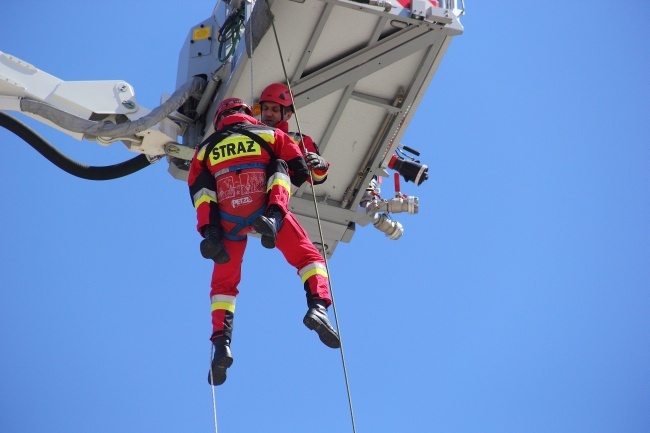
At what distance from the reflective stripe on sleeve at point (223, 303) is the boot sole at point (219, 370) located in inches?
17.6

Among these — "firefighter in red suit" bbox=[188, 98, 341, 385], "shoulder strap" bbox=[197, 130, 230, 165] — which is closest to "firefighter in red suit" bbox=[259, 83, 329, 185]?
"firefighter in red suit" bbox=[188, 98, 341, 385]

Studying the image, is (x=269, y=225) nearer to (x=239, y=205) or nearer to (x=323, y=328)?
(x=239, y=205)

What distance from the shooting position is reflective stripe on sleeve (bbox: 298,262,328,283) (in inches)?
361

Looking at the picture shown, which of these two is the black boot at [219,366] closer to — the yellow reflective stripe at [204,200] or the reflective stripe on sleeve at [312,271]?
the reflective stripe on sleeve at [312,271]

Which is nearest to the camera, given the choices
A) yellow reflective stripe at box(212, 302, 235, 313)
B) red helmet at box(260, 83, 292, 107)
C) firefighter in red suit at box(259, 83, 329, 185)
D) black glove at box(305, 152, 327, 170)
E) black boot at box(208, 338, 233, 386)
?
black boot at box(208, 338, 233, 386)

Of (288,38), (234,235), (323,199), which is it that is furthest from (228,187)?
(323,199)

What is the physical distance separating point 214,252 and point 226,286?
0.53 m

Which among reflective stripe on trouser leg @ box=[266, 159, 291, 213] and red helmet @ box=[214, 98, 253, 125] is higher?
red helmet @ box=[214, 98, 253, 125]

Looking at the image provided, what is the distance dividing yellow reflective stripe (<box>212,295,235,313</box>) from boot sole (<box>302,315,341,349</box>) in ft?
2.94

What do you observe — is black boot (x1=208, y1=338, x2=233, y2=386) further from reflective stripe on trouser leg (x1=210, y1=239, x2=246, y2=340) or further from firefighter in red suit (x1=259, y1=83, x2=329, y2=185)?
firefighter in red suit (x1=259, y1=83, x2=329, y2=185)

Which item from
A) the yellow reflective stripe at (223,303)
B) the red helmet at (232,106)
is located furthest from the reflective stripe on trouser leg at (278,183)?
the yellow reflective stripe at (223,303)

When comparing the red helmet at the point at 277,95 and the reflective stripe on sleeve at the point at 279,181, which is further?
the red helmet at the point at 277,95

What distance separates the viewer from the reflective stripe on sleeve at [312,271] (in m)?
9.16

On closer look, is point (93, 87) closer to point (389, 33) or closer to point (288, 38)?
point (288, 38)
